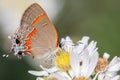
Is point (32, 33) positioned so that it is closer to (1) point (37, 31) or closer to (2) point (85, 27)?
(1) point (37, 31)

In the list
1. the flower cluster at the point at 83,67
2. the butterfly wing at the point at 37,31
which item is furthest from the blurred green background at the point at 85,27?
the flower cluster at the point at 83,67

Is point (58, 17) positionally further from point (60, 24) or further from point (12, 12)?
point (12, 12)

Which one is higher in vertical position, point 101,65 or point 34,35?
point 34,35

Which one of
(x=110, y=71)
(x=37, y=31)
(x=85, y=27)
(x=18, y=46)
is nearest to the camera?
(x=110, y=71)

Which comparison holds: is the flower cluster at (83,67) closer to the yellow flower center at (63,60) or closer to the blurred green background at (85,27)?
the yellow flower center at (63,60)

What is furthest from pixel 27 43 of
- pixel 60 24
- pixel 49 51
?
pixel 60 24

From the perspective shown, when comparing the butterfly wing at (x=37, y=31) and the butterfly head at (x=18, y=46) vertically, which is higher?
the butterfly wing at (x=37, y=31)

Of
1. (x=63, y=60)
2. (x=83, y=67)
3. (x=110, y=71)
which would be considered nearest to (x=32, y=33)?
(x=63, y=60)
